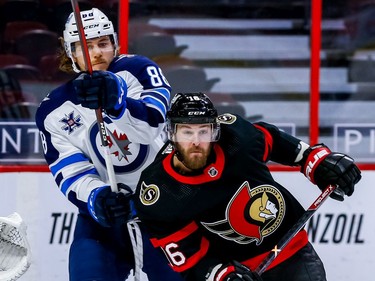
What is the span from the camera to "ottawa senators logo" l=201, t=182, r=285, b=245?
362cm

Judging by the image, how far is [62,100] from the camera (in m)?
4.05

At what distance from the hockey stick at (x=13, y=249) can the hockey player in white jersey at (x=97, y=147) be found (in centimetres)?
19

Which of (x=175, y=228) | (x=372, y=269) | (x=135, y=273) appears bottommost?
(x=372, y=269)

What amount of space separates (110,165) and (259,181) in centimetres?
54

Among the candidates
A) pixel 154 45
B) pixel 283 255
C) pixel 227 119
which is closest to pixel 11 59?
pixel 154 45

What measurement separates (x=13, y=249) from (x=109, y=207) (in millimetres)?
500

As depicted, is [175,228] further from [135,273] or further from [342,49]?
[342,49]

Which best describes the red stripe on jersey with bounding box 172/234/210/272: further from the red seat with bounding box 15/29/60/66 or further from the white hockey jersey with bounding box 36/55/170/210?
the red seat with bounding box 15/29/60/66

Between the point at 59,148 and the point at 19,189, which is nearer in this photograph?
the point at 59,148

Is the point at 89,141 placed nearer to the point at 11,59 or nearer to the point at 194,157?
the point at 194,157

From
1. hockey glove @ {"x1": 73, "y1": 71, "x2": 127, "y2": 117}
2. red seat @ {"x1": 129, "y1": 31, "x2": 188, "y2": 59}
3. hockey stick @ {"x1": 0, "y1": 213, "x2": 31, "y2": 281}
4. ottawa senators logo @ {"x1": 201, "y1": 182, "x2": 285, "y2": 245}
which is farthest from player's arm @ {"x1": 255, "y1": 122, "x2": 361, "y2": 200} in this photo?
red seat @ {"x1": 129, "y1": 31, "x2": 188, "y2": 59}

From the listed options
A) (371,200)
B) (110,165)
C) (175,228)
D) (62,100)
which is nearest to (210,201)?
(175,228)

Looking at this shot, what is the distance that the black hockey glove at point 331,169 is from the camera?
372cm

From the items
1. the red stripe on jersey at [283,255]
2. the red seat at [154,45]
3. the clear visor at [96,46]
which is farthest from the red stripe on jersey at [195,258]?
the red seat at [154,45]
